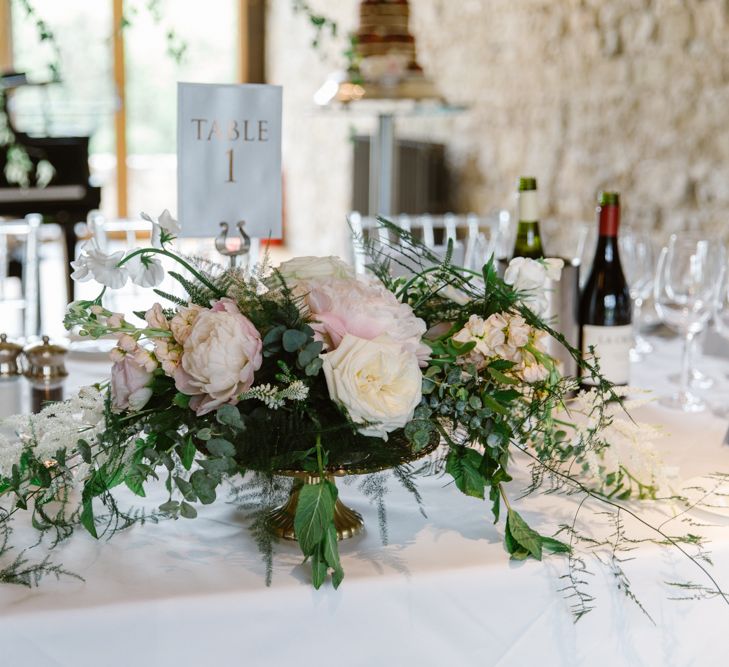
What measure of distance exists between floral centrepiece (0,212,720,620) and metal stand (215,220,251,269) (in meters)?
0.52

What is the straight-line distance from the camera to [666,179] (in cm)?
391

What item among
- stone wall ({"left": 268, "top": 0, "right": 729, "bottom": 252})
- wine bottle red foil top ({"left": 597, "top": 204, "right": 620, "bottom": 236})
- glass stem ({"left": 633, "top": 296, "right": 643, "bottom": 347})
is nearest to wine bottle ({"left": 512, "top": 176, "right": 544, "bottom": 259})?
wine bottle red foil top ({"left": 597, "top": 204, "right": 620, "bottom": 236})

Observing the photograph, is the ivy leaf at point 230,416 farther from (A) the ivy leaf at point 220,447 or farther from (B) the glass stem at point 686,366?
(B) the glass stem at point 686,366

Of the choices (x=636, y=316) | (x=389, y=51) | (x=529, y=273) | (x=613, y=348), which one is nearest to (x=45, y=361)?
(x=529, y=273)

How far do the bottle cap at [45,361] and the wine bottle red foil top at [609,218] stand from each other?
87cm

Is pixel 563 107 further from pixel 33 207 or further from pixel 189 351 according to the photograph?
pixel 189 351

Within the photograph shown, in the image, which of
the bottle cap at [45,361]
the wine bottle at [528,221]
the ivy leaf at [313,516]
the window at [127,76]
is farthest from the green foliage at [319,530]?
the window at [127,76]

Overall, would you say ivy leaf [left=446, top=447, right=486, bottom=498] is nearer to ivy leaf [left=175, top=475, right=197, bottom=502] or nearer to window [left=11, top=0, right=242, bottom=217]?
ivy leaf [left=175, top=475, right=197, bottom=502]

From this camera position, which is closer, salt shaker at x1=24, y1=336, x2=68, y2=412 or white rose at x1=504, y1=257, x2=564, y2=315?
white rose at x1=504, y1=257, x2=564, y2=315

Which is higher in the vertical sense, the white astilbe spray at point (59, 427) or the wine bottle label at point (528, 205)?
the wine bottle label at point (528, 205)

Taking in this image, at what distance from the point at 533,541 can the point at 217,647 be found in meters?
0.31

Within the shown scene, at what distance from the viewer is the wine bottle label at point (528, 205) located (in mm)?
1496

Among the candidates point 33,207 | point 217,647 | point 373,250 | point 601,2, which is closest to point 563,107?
point 601,2

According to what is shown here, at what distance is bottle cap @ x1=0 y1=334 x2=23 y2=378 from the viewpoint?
54.2 inches
